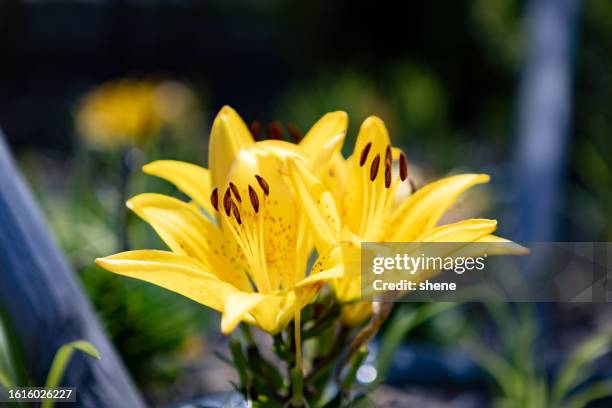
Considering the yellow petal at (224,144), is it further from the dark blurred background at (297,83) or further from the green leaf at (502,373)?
the green leaf at (502,373)

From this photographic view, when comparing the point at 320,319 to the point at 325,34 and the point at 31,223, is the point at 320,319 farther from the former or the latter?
the point at 325,34

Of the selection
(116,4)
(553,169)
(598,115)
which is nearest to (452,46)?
(598,115)

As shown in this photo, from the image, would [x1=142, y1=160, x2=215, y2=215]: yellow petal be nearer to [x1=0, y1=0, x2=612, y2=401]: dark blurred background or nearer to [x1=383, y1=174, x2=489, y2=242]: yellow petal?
[x1=383, y1=174, x2=489, y2=242]: yellow petal

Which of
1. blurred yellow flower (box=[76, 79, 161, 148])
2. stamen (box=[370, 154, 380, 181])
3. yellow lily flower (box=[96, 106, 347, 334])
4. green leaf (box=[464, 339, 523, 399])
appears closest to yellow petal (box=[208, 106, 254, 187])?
yellow lily flower (box=[96, 106, 347, 334])

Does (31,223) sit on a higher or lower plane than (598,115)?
lower

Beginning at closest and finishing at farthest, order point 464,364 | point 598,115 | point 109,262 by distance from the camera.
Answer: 1. point 109,262
2. point 464,364
3. point 598,115

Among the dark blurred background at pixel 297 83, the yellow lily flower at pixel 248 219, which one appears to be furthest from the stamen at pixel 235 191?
the dark blurred background at pixel 297 83

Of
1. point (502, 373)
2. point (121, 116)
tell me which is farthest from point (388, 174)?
point (121, 116)
